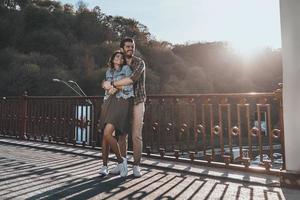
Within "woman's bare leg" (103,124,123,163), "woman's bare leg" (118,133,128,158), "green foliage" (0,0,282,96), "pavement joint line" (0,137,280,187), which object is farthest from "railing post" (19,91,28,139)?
"green foliage" (0,0,282,96)

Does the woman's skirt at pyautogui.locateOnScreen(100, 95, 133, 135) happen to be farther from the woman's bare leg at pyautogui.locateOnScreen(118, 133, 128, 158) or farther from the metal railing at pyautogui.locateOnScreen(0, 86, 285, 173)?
the metal railing at pyautogui.locateOnScreen(0, 86, 285, 173)

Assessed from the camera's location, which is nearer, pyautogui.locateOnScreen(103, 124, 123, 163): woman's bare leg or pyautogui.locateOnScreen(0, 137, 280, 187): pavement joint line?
pyautogui.locateOnScreen(0, 137, 280, 187): pavement joint line

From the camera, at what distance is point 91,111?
26.1ft

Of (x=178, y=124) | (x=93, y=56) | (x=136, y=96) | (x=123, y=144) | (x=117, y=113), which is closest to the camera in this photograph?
(x=117, y=113)

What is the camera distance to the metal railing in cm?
508

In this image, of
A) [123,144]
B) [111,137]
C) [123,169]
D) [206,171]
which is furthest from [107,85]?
[206,171]

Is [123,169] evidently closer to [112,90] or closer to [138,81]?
[112,90]

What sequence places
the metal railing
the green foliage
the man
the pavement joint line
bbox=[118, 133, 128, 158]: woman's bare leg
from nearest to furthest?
the pavement joint line, the man, bbox=[118, 133, 128, 158]: woman's bare leg, the metal railing, the green foliage

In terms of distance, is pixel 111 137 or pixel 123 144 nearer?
pixel 111 137

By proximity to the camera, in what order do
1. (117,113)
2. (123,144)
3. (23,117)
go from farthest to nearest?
(23,117) → (123,144) → (117,113)

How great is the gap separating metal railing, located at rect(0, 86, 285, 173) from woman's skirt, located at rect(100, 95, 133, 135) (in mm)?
1474

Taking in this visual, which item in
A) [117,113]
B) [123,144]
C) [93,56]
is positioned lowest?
[123,144]

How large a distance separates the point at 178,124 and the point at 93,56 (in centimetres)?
6057

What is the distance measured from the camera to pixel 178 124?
21.3 feet
